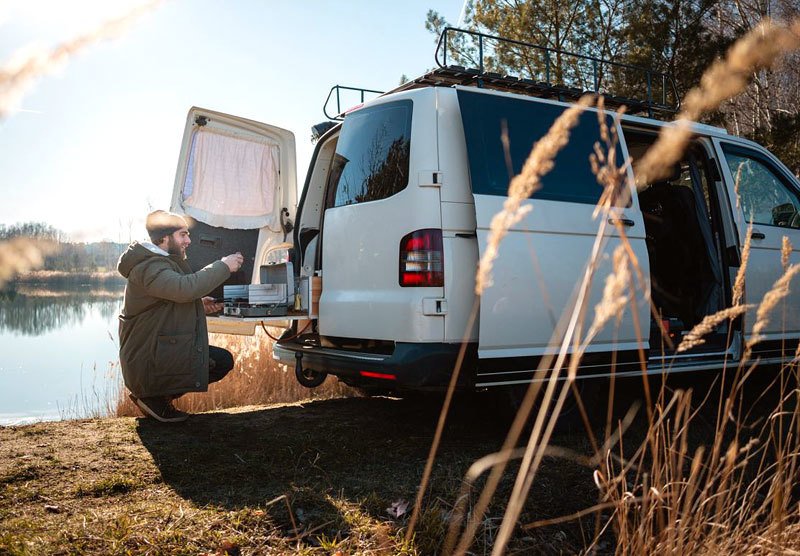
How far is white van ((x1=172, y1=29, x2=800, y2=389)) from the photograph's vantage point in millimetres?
3531

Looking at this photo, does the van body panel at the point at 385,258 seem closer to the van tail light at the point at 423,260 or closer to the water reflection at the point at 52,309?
the van tail light at the point at 423,260

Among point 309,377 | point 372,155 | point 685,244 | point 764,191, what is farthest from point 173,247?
point 764,191

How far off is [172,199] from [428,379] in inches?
104

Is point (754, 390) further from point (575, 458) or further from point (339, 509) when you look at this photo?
point (339, 509)

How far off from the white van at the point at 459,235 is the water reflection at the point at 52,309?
1355cm

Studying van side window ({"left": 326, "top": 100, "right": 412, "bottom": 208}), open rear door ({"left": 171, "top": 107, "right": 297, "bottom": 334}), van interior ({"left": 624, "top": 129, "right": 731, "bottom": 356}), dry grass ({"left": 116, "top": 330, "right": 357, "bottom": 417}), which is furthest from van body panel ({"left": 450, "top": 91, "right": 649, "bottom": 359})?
dry grass ({"left": 116, "top": 330, "right": 357, "bottom": 417})

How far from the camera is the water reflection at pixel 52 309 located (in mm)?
20156

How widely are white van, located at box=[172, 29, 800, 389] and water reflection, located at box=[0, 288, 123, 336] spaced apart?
44.5 ft

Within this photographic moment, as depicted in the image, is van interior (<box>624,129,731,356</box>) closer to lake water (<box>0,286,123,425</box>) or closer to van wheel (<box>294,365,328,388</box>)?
van wheel (<box>294,365,328,388</box>)

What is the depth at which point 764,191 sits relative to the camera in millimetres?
5176

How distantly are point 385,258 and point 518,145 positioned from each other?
41.2 inches

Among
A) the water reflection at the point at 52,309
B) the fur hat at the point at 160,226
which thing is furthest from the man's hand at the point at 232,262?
the water reflection at the point at 52,309

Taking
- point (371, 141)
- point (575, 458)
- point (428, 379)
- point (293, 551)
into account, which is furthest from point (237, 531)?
point (371, 141)

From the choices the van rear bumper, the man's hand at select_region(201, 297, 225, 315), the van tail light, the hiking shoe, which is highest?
the van tail light
